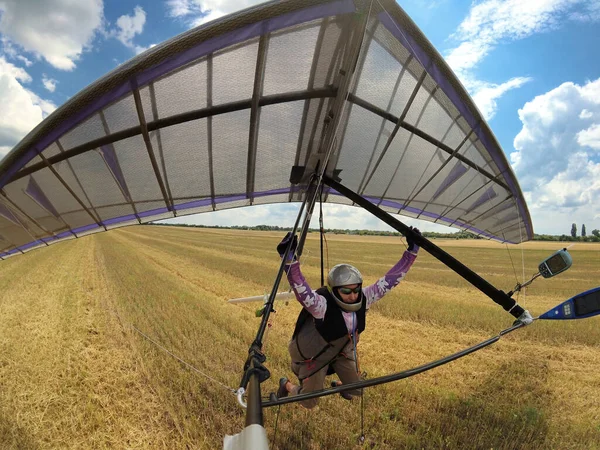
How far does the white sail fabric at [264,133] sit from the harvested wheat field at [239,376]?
199cm

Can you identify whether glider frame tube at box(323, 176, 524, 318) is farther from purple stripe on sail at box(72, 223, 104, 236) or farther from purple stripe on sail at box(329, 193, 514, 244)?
purple stripe on sail at box(72, 223, 104, 236)

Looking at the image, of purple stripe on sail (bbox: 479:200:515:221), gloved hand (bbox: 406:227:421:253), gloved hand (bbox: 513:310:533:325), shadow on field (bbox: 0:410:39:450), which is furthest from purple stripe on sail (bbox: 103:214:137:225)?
purple stripe on sail (bbox: 479:200:515:221)

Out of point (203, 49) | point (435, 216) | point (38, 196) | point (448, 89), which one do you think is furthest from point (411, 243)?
point (38, 196)

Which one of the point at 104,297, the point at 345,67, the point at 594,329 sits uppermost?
the point at 345,67

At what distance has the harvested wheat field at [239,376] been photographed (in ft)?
13.4

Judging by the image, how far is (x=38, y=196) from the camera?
435 centimetres

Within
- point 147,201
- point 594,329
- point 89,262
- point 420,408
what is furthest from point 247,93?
point 89,262

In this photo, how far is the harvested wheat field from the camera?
409 centimetres

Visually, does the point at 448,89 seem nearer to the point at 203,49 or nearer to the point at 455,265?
the point at 455,265

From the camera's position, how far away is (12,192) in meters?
3.95

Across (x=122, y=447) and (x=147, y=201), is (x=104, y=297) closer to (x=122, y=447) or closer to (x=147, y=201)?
(x=147, y=201)

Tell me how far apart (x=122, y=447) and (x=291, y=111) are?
14.7 feet

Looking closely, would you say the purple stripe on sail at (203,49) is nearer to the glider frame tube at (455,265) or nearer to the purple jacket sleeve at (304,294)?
the glider frame tube at (455,265)

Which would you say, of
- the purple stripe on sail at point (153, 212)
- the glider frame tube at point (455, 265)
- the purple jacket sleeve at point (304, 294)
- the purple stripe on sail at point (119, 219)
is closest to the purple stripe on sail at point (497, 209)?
the glider frame tube at point (455, 265)
